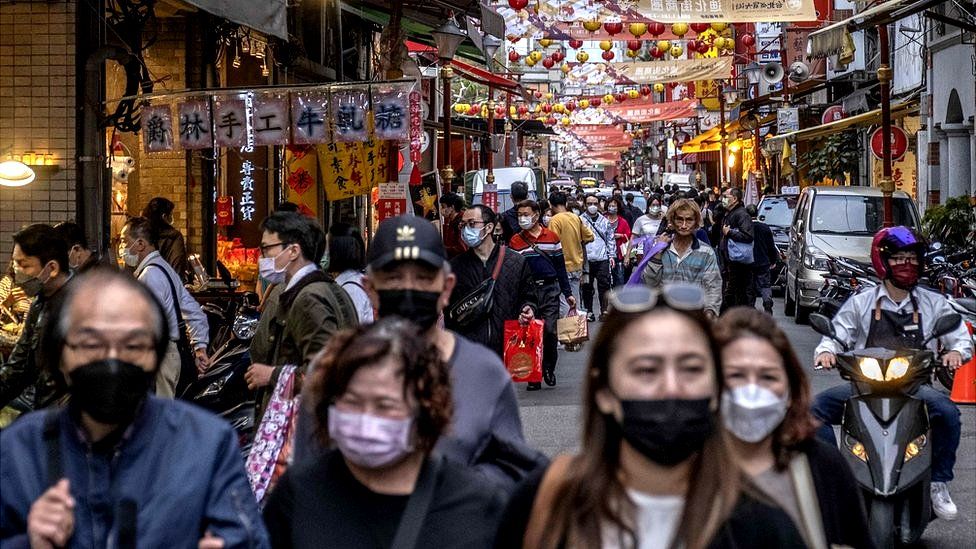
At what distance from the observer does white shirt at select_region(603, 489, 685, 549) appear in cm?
281

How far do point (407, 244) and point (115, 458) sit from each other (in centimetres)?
Answer: 135

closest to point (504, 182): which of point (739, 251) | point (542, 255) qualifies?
point (739, 251)

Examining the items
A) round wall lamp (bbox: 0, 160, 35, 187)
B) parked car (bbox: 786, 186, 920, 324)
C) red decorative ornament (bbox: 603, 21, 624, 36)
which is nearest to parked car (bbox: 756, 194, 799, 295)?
parked car (bbox: 786, 186, 920, 324)

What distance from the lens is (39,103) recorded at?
12.1m

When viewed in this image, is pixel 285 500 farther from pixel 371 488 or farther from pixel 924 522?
pixel 924 522

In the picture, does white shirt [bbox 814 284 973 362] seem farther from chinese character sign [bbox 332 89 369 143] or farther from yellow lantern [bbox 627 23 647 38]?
yellow lantern [bbox 627 23 647 38]

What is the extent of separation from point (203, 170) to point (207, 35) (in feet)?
5.09

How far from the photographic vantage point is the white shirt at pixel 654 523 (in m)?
2.81

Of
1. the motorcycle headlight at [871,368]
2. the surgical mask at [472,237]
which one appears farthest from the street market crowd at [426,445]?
the surgical mask at [472,237]

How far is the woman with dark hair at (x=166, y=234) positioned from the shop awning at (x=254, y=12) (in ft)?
5.65

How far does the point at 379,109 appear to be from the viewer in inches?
496

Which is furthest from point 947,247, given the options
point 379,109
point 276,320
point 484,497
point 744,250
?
point 484,497

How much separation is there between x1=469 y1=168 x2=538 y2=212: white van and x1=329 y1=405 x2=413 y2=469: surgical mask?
2849 centimetres

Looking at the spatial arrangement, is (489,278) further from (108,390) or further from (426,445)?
(108,390)
